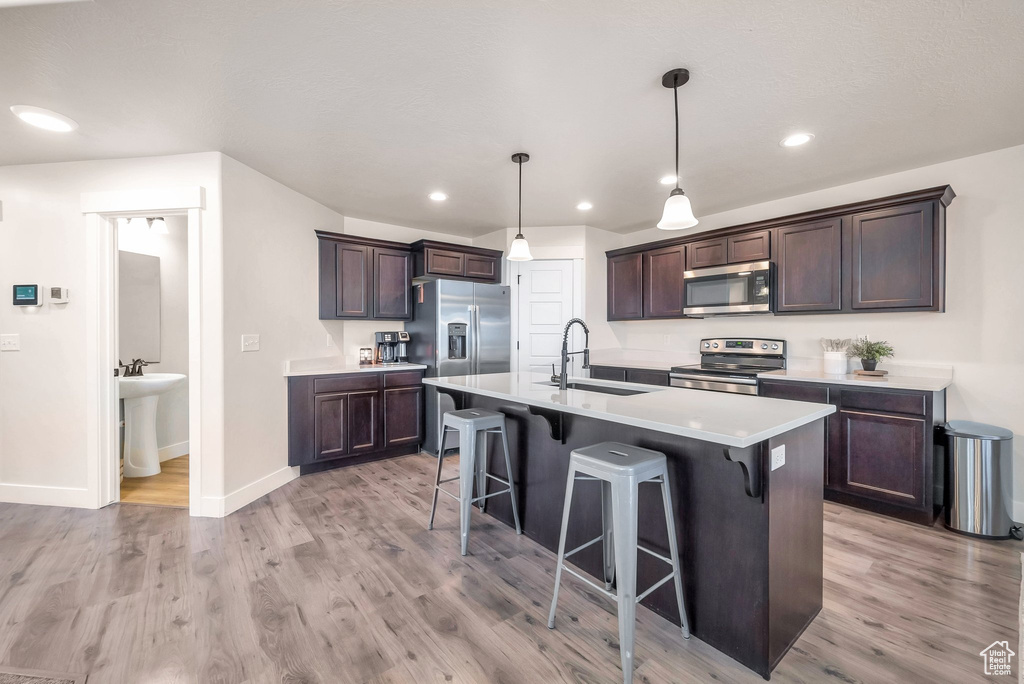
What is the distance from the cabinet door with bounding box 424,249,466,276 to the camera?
4543 millimetres

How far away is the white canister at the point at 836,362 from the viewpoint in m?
3.33

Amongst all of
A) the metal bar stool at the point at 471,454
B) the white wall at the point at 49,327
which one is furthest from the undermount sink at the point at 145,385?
the metal bar stool at the point at 471,454

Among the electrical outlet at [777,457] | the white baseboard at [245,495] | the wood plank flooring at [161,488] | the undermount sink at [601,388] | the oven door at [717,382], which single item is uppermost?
the undermount sink at [601,388]

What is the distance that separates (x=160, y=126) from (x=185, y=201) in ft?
1.71

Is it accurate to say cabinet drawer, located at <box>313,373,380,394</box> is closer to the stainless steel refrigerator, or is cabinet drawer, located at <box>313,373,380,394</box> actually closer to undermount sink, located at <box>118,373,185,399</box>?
the stainless steel refrigerator

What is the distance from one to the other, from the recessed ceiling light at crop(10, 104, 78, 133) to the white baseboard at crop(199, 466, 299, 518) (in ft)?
7.98

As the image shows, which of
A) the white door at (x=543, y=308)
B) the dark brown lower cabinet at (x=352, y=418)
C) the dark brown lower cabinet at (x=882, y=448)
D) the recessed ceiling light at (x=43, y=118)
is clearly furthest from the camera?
the white door at (x=543, y=308)

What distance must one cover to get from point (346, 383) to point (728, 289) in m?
3.64

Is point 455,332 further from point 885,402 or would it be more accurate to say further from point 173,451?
point 885,402

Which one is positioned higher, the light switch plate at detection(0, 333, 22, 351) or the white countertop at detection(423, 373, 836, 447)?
the light switch plate at detection(0, 333, 22, 351)

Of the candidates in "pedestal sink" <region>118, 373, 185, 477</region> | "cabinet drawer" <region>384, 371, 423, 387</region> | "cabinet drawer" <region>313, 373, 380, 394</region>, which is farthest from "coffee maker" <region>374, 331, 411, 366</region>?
"pedestal sink" <region>118, 373, 185, 477</region>

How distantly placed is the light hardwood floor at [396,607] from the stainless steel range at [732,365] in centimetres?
113

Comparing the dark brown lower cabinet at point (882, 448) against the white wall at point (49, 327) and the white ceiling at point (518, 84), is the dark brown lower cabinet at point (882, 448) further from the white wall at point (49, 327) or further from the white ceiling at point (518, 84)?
the white wall at point (49, 327)

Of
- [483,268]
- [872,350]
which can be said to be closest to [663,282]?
[872,350]
